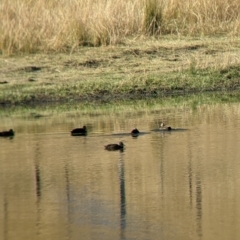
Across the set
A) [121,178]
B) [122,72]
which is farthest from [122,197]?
[122,72]

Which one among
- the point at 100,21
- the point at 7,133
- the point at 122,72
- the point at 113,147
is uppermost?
the point at 100,21

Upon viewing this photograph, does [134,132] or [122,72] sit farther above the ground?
[122,72]

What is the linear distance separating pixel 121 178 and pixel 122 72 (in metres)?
6.24

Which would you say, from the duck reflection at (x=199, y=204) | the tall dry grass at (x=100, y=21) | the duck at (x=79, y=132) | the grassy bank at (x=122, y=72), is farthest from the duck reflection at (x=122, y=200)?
the tall dry grass at (x=100, y=21)

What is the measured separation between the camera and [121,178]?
9398mm

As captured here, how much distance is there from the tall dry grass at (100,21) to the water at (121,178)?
401 cm

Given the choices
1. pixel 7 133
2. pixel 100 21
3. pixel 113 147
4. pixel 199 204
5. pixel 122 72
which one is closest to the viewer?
pixel 199 204

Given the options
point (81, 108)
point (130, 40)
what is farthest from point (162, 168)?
point (130, 40)

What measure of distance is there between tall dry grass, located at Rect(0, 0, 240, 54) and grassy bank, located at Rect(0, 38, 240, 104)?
1.30ft

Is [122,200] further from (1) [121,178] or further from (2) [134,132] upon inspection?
(2) [134,132]

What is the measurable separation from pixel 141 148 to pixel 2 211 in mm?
2648

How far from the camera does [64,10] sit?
18250 mm

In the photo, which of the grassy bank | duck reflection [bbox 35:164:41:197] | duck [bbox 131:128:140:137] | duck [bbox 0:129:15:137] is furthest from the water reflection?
the grassy bank

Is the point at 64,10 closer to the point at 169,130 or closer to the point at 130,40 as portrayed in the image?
the point at 130,40
